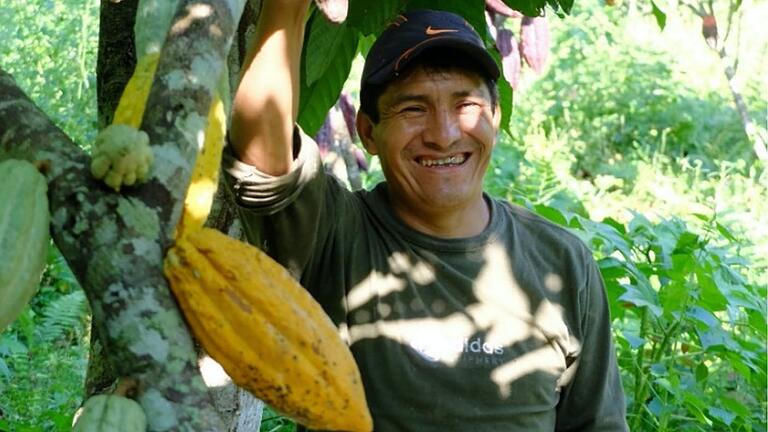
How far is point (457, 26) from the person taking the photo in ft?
6.80

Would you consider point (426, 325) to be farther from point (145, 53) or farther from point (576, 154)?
point (576, 154)

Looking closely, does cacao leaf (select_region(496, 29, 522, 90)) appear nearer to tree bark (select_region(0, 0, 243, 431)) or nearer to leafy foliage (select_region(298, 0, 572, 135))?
leafy foliage (select_region(298, 0, 572, 135))

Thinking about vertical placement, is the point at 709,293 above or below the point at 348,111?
below

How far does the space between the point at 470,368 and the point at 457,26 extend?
597 mm

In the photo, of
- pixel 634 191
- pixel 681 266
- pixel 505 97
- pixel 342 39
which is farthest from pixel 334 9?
pixel 634 191

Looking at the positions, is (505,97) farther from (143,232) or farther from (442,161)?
(143,232)

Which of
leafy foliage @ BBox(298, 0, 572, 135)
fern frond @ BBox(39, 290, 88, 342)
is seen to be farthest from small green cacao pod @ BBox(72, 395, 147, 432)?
fern frond @ BBox(39, 290, 88, 342)

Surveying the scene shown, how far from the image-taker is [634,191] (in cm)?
669

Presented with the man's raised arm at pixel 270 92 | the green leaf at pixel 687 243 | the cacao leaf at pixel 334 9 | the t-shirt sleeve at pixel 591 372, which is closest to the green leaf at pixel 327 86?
the man's raised arm at pixel 270 92

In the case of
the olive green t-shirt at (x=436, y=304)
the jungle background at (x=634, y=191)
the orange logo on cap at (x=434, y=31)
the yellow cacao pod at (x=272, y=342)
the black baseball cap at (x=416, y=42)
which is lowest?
the jungle background at (x=634, y=191)

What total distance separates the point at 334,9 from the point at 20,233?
60 cm

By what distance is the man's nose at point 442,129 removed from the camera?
2.05 metres

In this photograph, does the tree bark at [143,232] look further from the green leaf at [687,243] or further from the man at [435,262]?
the green leaf at [687,243]

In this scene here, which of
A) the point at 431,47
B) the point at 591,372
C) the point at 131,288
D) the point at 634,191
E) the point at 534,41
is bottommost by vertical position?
the point at 634,191
